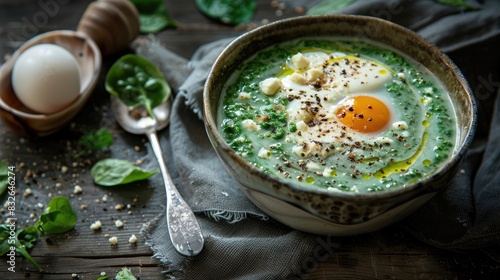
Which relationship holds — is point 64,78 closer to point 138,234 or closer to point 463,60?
point 138,234

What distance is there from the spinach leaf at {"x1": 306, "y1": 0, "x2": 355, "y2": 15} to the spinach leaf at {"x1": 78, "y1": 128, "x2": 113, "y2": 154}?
1.48m

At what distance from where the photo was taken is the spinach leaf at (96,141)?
121 inches

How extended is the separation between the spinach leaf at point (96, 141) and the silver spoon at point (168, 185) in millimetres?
120

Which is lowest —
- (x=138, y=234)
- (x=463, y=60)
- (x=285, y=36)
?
(x=138, y=234)

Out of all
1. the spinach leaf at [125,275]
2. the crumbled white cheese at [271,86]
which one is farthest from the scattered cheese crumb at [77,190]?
the crumbled white cheese at [271,86]

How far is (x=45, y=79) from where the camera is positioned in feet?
9.79

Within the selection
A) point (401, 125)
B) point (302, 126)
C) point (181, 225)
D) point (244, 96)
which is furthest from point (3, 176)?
point (401, 125)

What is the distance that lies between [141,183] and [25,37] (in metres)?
1.47

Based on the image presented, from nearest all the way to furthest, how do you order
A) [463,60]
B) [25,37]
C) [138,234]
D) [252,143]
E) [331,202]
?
[331,202]
[252,143]
[138,234]
[463,60]
[25,37]

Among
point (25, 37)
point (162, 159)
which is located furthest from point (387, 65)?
point (25, 37)

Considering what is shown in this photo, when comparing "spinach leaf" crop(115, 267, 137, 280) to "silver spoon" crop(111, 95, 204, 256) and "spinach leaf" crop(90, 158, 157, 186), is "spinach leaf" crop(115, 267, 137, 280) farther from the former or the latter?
"spinach leaf" crop(90, 158, 157, 186)

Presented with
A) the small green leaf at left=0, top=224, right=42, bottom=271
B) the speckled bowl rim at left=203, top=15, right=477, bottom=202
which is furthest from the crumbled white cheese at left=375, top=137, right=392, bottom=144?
the small green leaf at left=0, top=224, right=42, bottom=271

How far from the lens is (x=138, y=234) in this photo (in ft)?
8.90

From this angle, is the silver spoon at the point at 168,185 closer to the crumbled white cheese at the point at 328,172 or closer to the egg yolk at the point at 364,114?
the crumbled white cheese at the point at 328,172
